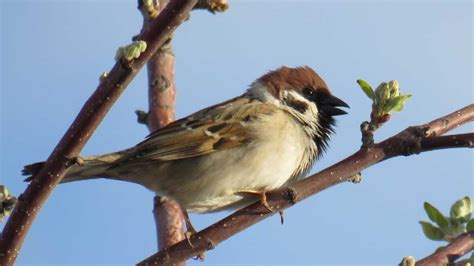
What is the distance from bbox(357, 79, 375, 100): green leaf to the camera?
2000 millimetres

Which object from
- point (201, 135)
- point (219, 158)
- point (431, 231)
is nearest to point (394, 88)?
point (431, 231)

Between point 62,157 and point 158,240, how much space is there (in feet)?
4.78

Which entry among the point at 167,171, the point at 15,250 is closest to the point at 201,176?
the point at 167,171

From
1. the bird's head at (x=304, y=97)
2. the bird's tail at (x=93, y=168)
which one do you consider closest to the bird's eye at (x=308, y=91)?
the bird's head at (x=304, y=97)

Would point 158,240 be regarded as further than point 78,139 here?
Yes

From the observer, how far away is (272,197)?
2236 millimetres

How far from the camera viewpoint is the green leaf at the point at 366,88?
2.00 m

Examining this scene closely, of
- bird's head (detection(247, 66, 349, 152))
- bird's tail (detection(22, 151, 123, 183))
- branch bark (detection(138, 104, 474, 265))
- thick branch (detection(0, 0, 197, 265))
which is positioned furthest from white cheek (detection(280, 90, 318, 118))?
thick branch (detection(0, 0, 197, 265))

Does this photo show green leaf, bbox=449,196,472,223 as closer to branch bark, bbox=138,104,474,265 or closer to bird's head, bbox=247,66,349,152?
branch bark, bbox=138,104,474,265

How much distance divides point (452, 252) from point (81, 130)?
42.7 inches

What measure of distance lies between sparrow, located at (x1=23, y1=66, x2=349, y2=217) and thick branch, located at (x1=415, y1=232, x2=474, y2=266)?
109 centimetres

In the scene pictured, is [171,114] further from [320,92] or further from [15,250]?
[15,250]

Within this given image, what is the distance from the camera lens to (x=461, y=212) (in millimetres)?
1927

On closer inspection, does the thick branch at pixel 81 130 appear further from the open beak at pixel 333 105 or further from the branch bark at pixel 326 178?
the open beak at pixel 333 105
